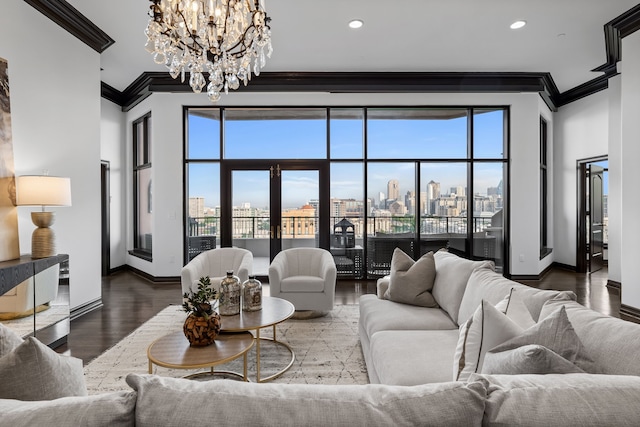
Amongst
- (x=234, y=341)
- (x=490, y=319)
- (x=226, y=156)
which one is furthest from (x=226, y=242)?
(x=490, y=319)

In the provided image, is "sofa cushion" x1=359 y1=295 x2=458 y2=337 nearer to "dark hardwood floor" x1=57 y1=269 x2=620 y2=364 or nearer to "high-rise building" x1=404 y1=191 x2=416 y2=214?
"dark hardwood floor" x1=57 y1=269 x2=620 y2=364

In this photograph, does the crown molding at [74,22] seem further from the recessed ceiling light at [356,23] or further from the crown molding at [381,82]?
the recessed ceiling light at [356,23]

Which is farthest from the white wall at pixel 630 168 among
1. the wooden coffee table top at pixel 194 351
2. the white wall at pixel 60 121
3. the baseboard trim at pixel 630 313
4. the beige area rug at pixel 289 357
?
the white wall at pixel 60 121

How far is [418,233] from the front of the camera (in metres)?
5.86

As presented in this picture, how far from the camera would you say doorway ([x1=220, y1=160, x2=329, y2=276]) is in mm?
5742

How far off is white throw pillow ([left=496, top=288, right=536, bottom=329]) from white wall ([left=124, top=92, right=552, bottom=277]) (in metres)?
4.63

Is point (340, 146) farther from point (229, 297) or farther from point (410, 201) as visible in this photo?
point (229, 297)

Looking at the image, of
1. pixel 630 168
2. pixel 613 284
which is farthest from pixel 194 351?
pixel 613 284

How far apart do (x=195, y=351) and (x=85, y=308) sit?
2804 mm

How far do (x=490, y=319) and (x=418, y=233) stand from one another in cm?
467

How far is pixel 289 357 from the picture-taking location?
2.91m

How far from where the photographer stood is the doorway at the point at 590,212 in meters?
6.17

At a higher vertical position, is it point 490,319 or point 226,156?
point 226,156

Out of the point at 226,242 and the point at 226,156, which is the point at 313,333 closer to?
the point at 226,242
